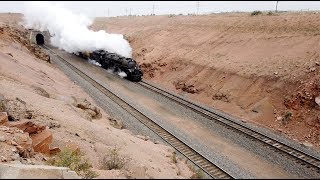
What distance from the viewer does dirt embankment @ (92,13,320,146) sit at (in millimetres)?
21609

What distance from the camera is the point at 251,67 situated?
2778 cm

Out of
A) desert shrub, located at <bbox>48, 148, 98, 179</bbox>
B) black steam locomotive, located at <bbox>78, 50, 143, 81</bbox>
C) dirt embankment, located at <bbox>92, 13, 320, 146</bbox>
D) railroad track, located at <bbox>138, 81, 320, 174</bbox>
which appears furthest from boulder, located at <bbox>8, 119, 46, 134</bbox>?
black steam locomotive, located at <bbox>78, 50, 143, 81</bbox>

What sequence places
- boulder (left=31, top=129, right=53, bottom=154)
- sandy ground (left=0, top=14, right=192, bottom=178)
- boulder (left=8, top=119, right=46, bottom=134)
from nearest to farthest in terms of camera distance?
boulder (left=31, top=129, right=53, bottom=154) < sandy ground (left=0, top=14, right=192, bottom=178) < boulder (left=8, top=119, right=46, bottom=134)

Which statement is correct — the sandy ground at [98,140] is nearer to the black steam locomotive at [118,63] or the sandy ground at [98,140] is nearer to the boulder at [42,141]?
the boulder at [42,141]

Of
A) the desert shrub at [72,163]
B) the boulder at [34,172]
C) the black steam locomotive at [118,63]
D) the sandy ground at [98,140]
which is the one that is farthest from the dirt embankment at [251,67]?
the boulder at [34,172]

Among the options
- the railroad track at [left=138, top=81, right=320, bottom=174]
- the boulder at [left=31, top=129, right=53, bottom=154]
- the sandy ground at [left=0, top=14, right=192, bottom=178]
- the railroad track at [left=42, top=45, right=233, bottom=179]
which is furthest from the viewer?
the railroad track at [left=138, top=81, right=320, bottom=174]

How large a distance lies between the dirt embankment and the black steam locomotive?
9.67ft

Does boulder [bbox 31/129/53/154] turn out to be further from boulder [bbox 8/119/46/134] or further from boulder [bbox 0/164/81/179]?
boulder [bbox 0/164/81/179]

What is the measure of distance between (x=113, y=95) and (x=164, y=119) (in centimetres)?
654

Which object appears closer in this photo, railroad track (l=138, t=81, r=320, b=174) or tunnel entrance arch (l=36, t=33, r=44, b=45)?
railroad track (l=138, t=81, r=320, b=174)

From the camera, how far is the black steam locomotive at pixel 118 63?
3306cm

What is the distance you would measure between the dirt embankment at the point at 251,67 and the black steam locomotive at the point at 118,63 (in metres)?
2.95

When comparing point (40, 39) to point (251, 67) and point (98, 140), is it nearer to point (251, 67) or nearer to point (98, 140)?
point (251, 67)

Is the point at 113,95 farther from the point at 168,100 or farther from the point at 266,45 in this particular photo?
the point at 266,45
